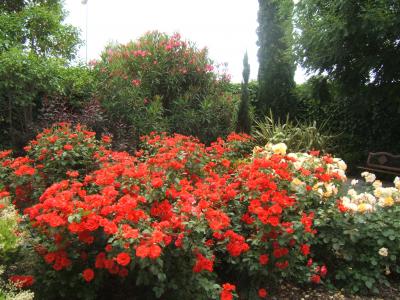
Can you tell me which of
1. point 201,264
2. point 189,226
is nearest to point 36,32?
point 189,226

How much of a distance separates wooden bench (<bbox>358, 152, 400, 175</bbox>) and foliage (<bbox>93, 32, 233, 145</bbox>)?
113 inches

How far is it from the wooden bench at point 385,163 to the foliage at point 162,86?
113 inches

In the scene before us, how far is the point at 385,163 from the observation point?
7.31 m

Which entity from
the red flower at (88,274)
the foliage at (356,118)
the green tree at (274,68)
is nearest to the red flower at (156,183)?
the red flower at (88,274)

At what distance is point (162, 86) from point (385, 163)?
4528mm

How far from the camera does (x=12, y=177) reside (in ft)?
11.7

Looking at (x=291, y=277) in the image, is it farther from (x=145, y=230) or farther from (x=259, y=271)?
(x=145, y=230)

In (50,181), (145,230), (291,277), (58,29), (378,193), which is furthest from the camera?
(58,29)

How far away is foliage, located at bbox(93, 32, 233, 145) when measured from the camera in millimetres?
6840

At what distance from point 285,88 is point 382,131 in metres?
2.72

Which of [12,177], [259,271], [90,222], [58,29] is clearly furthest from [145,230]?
[58,29]

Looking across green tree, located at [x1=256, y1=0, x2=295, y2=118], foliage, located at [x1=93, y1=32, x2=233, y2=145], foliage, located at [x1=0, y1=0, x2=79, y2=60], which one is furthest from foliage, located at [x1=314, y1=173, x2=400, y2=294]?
green tree, located at [x1=256, y1=0, x2=295, y2=118]

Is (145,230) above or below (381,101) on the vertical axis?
below

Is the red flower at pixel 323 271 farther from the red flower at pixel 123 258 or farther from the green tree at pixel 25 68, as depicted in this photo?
the green tree at pixel 25 68
